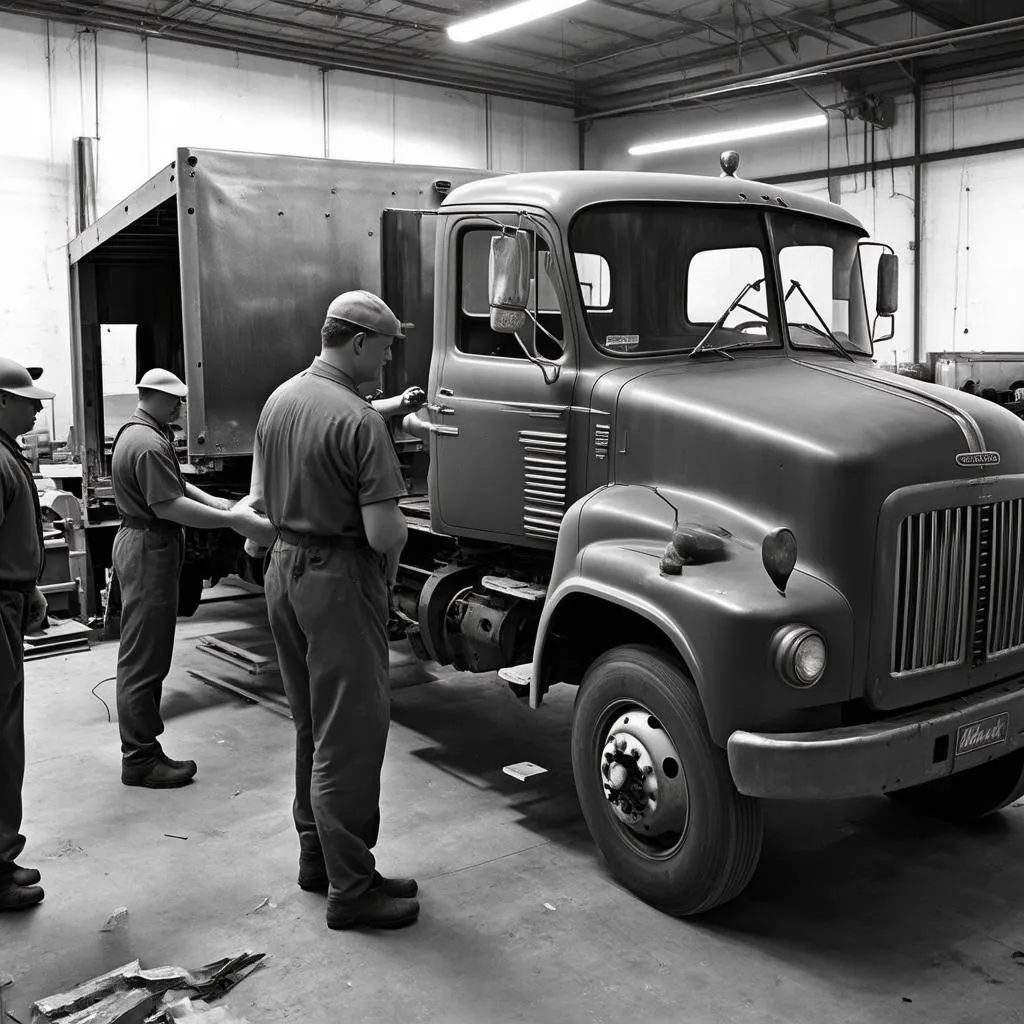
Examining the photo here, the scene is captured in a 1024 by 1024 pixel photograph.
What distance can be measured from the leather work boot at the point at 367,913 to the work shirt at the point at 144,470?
2.15 metres

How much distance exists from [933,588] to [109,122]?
43.0 ft

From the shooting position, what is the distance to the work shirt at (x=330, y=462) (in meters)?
3.55

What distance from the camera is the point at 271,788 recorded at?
509 centimetres

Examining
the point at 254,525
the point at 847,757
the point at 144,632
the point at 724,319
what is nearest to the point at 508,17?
the point at 724,319

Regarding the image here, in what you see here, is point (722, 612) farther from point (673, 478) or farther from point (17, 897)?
point (17, 897)

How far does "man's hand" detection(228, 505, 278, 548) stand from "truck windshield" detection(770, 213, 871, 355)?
7.42 feet

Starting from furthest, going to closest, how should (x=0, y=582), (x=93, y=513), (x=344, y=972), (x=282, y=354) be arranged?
1. (x=93, y=513)
2. (x=282, y=354)
3. (x=0, y=582)
4. (x=344, y=972)

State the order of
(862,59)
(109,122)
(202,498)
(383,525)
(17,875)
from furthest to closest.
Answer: (109,122)
(862,59)
(202,498)
(17,875)
(383,525)

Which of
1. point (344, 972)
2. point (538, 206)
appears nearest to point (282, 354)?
point (538, 206)

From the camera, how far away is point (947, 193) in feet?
49.5

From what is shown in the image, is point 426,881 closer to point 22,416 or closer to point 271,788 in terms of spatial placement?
point 271,788

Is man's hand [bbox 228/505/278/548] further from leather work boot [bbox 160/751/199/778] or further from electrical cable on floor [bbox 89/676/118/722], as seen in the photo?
electrical cable on floor [bbox 89/676/118/722]

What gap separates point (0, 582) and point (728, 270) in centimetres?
312

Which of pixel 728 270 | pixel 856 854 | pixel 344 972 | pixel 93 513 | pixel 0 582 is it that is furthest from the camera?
pixel 93 513
